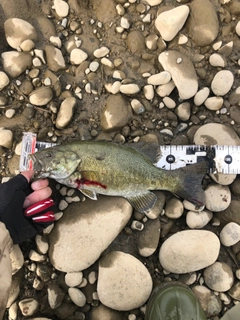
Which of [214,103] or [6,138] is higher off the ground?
[214,103]

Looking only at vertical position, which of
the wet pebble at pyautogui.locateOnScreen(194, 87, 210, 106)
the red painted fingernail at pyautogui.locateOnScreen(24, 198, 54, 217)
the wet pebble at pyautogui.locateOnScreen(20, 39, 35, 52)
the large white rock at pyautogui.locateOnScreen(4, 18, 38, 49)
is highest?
the large white rock at pyautogui.locateOnScreen(4, 18, 38, 49)

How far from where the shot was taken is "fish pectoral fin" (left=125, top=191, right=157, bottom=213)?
388 centimetres

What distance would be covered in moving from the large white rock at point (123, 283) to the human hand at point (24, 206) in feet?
2.87

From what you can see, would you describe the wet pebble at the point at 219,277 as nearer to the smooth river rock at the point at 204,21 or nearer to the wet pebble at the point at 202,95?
the wet pebble at the point at 202,95

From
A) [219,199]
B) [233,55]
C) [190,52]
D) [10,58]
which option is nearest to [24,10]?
[10,58]

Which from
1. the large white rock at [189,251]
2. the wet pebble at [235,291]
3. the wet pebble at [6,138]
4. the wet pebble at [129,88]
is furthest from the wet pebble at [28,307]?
the wet pebble at [129,88]

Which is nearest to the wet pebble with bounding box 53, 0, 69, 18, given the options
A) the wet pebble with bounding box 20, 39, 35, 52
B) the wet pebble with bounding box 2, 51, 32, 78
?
the wet pebble with bounding box 20, 39, 35, 52

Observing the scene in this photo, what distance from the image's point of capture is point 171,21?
13.8 ft

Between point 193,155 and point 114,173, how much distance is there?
1.06m

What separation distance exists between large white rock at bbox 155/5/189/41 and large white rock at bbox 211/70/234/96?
0.80m

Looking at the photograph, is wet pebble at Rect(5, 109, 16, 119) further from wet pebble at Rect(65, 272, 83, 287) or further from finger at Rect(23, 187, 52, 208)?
wet pebble at Rect(65, 272, 83, 287)

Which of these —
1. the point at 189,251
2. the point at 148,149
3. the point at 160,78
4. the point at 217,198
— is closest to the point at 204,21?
the point at 160,78

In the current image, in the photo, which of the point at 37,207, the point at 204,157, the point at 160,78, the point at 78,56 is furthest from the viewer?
the point at 78,56

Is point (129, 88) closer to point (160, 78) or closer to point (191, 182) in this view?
point (160, 78)
